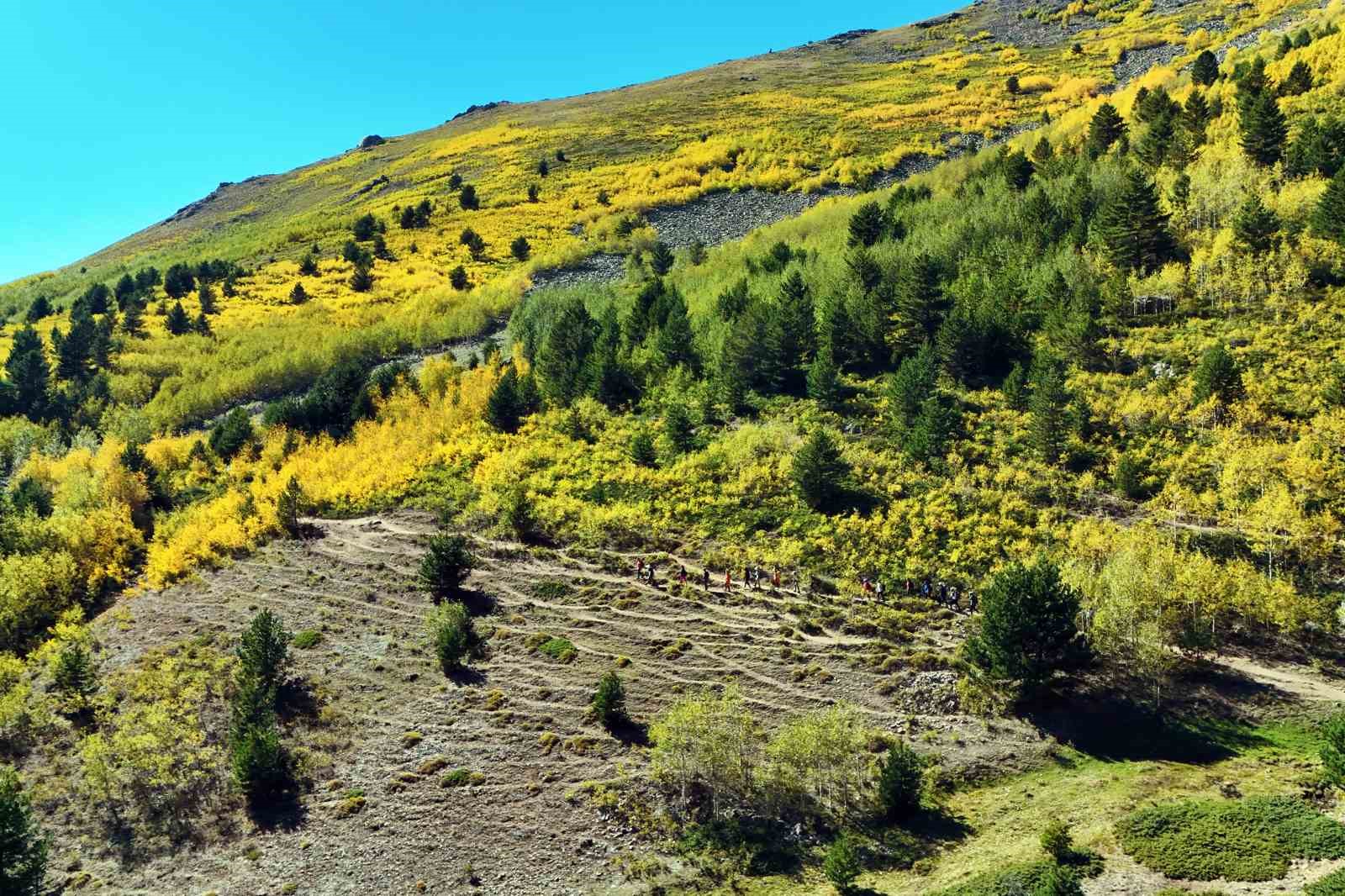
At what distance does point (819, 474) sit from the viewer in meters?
44.6

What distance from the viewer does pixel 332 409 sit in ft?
221

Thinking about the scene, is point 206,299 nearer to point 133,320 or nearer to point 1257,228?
point 133,320

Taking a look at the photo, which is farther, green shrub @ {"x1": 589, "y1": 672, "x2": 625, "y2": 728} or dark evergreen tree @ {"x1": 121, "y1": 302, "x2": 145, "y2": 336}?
dark evergreen tree @ {"x1": 121, "y1": 302, "x2": 145, "y2": 336}

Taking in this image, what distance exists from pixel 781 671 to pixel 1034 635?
11.1m

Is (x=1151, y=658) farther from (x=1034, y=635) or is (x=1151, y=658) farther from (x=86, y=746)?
(x=86, y=746)

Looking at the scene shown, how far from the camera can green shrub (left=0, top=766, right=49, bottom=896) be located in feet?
85.8

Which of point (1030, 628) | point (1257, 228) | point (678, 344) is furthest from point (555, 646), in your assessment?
point (1257, 228)

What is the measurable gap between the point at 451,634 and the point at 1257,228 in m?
59.2

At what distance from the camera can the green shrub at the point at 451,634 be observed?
38.7m

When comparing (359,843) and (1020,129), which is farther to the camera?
(1020,129)

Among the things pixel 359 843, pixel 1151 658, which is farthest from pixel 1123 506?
pixel 359 843

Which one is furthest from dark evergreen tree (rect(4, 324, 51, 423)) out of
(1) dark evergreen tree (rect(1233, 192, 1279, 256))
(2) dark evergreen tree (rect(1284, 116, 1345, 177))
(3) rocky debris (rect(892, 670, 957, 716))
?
(2) dark evergreen tree (rect(1284, 116, 1345, 177))

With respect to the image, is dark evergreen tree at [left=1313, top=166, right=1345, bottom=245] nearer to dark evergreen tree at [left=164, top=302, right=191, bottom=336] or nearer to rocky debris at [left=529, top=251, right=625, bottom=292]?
rocky debris at [left=529, top=251, right=625, bottom=292]

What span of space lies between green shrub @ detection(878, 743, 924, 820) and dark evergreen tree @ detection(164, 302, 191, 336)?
9791 centimetres
